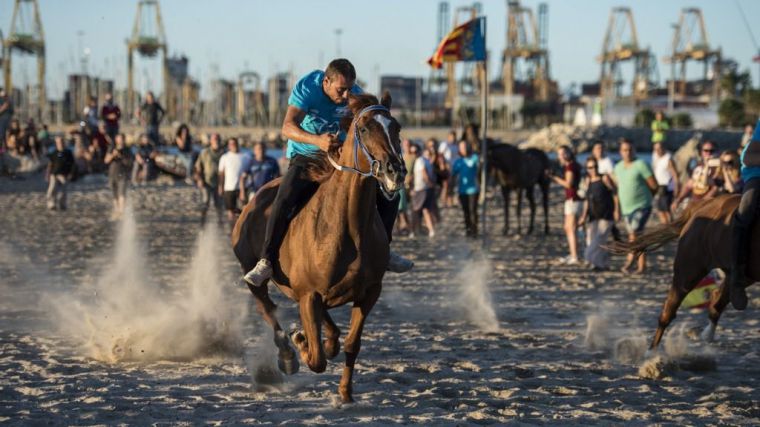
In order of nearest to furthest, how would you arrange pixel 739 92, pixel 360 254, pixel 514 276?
pixel 360 254 < pixel 514 276 < pixel 739 92

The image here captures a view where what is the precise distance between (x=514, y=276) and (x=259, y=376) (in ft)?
24.5

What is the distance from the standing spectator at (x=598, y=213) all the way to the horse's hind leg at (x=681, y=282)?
5978mm

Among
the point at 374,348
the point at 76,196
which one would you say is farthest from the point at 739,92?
the point at 374,348

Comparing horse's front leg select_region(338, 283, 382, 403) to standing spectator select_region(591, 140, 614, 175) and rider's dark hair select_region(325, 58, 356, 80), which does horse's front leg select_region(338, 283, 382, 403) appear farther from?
standing spectator select_region(591, 140, 614, 175)

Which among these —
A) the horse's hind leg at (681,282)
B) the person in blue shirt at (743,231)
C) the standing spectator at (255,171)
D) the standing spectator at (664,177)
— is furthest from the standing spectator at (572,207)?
the person in blue shirt at (743,231)

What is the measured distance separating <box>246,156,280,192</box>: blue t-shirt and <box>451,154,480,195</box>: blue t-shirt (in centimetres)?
398

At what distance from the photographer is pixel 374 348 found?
8898 mm

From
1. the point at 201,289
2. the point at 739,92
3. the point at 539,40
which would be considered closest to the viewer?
the point at 201,289

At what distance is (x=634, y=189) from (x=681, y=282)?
6143 mm

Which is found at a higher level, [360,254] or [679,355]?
[360,254]

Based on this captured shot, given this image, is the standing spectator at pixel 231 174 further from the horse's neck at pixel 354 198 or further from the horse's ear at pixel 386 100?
the horse's ear at pixel 386 100

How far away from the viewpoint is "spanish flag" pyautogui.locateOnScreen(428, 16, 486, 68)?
16.0 metres

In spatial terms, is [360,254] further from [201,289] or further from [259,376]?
[201,289]

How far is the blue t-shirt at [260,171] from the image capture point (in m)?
15.9
